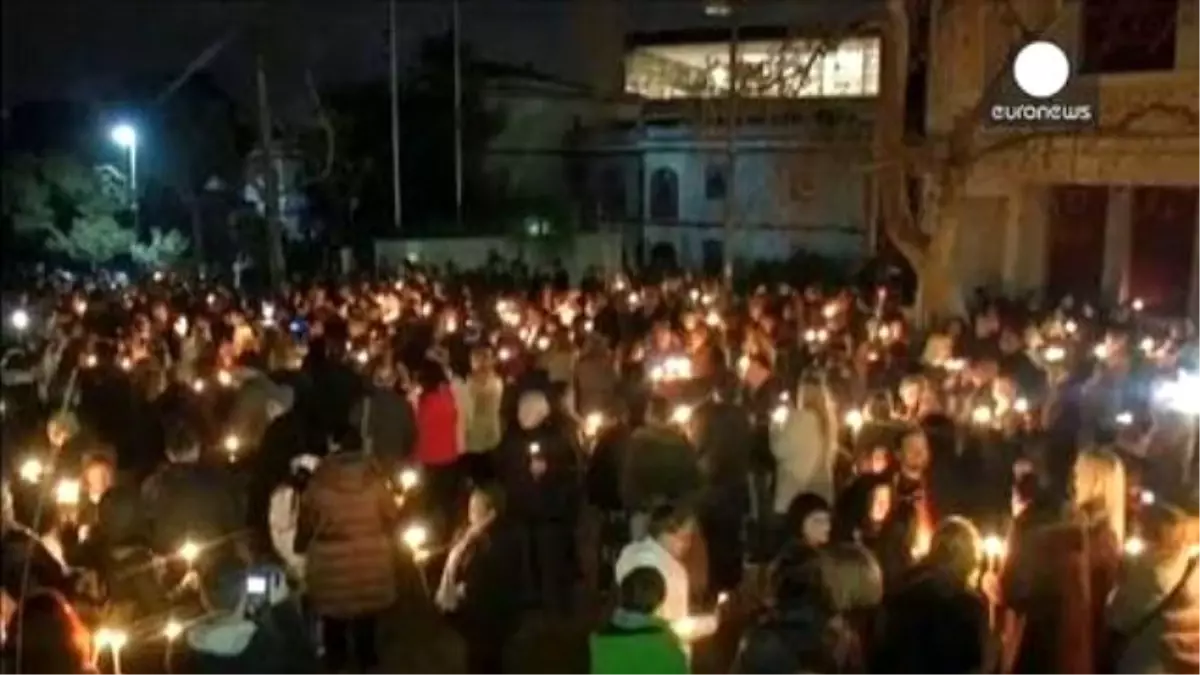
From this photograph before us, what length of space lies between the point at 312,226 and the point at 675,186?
10323 mm

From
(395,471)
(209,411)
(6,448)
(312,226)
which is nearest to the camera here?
(6,448)

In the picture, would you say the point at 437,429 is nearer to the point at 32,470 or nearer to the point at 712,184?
the point at 32,470

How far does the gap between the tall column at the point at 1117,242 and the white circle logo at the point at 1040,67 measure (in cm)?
1274

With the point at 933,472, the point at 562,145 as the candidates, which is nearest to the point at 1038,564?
the point at 933,472

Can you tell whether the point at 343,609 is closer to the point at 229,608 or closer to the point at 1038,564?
the point at 229,608

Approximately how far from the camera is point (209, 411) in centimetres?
1113

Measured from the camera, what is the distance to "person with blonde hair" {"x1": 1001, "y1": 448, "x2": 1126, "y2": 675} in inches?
296

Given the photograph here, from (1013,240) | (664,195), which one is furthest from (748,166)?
(1013,240)

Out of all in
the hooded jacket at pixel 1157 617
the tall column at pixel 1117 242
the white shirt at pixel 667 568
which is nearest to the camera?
the hooded jacket at pixel 1157 617

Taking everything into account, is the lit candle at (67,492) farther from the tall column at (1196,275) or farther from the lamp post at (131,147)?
the lamp post at (131,147)

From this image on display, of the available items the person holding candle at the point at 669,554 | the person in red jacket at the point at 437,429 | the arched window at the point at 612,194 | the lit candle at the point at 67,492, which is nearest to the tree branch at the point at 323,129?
the arched window at the point at 612,194

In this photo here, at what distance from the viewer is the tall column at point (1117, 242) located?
27125mm

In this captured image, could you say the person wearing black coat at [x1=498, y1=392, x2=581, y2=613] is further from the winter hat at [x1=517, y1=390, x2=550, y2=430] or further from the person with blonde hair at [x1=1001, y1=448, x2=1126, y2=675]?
the person with blonde hair at [x1=1001, y1=448, x2=1126, y2=675]

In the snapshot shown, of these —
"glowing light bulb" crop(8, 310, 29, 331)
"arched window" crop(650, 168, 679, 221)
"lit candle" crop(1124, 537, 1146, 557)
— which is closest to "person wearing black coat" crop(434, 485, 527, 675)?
"glowing light bulb" crop(8, 310, 29, 331)
